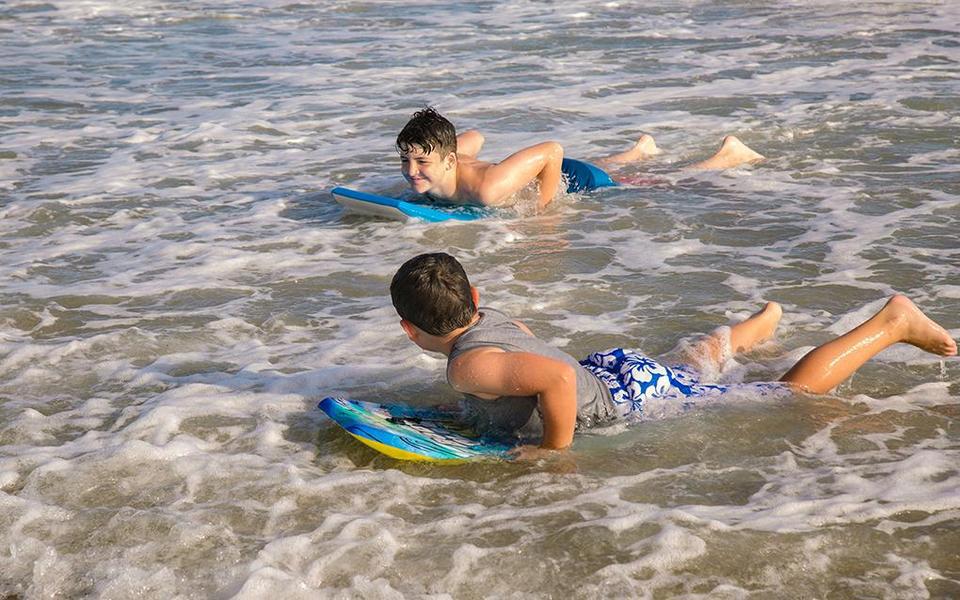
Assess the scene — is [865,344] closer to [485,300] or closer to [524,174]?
[485,300]

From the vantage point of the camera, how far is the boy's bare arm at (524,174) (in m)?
7.22

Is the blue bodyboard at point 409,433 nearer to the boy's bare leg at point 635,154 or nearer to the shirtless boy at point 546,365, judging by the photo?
the shirtless boy at point 546,365

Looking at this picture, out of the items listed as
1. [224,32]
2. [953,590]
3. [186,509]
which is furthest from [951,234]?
[224,32]

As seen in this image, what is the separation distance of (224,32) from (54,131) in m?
6.80

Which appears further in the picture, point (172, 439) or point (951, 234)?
point (951, 234)

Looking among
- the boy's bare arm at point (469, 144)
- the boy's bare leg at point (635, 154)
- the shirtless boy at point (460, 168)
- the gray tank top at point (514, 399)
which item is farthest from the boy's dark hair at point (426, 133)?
the gray tank top at point (514, 399)

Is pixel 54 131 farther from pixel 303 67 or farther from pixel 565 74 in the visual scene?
pixel 565 74

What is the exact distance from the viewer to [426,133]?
696 centimetres

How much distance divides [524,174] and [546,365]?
3.56 m

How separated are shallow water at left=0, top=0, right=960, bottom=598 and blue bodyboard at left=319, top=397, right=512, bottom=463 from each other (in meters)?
0.08

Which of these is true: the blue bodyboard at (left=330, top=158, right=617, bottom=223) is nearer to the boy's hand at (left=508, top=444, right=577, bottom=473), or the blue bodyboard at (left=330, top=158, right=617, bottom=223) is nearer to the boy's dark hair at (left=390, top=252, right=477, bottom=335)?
the boy's dark hair at (left=390, top=252, right=477, bottom=335)

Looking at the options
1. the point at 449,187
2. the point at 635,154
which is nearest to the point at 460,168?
the point at 449,187

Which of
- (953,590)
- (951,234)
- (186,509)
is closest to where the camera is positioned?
(953,590)

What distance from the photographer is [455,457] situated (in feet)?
13.1
